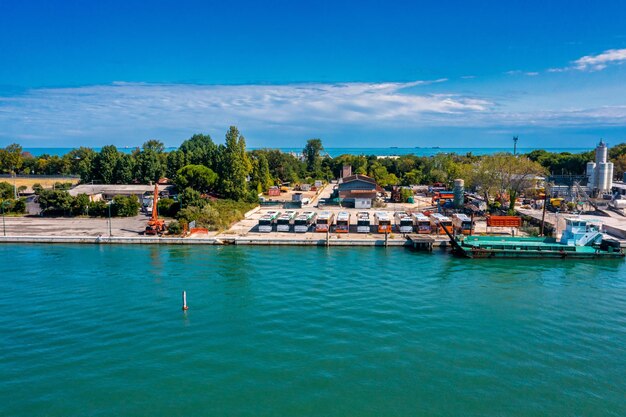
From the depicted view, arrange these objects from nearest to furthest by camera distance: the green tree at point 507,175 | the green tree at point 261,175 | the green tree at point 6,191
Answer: the green tree at point 507,175, the green tree at point 6,191, the green tree at point 261,175

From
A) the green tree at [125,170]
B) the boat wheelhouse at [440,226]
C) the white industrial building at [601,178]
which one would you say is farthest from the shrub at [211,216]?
the white industrial building at [601,178]

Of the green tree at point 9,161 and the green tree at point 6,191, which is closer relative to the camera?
the green tree at point 6,191

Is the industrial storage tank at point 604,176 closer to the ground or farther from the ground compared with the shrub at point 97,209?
farther from the ground

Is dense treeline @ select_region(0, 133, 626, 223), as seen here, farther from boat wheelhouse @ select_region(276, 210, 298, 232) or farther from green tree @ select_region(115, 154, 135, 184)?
boat wheelhouse @ select_region(276, 210, 298, 232)

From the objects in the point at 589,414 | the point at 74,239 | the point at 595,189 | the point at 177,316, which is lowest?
the point at 589,414

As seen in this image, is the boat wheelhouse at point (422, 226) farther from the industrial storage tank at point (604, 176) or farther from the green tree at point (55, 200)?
the industrial storage tank at point (604, 176)

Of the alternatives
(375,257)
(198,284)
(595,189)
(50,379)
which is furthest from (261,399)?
(595,189)

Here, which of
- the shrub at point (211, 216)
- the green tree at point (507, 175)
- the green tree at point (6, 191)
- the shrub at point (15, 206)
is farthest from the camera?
the green tree at point (6, 191)

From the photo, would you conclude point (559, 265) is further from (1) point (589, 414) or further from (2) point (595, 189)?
(2) point (595, 189)

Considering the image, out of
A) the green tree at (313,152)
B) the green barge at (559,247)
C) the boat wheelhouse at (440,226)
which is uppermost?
the green tree at (313,152)
